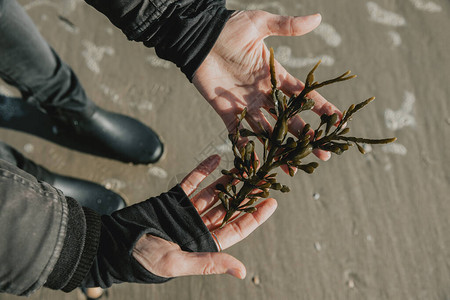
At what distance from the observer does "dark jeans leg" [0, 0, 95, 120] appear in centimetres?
186

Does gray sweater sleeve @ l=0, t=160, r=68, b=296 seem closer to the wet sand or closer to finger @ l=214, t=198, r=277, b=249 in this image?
finger @ l=214, t=198, r=277, b=249

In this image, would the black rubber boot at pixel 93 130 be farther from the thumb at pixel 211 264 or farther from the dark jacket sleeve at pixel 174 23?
the thumb at pixel 211 264

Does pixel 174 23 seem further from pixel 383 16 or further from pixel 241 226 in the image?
pixel 383 16

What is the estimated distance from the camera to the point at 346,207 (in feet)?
7.70

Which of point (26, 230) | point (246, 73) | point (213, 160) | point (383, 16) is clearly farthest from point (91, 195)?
point (383, 16)

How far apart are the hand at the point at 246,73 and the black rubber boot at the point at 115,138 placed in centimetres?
73

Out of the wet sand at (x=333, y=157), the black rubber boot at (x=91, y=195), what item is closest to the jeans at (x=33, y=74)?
the black rubber boot at (x=91, y=195)

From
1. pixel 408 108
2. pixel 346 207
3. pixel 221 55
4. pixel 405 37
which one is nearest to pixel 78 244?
pixel 221 55

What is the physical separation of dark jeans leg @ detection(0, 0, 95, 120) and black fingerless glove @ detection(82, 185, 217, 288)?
0.93m

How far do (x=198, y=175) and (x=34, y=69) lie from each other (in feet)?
3.55

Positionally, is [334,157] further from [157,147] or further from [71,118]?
[71,118]

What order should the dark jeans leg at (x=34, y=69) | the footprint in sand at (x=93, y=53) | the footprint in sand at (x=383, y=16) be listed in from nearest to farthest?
the dark jeans leg at (x=34, y=69) → the footprint in sand at (x=93, y=53) → the footprint in sand at (x=383, y=16)

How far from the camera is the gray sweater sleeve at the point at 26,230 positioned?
117 centimetres

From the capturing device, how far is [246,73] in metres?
1.88
